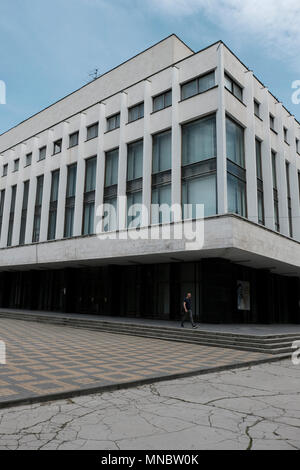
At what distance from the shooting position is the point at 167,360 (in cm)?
962

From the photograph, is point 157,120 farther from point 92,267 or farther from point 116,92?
point 92,267

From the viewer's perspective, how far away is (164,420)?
4.62m

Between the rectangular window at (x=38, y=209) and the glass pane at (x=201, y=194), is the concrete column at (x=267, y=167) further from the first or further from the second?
the rectangular window at (x=38, y=209)

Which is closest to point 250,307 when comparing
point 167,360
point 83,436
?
point 167,360

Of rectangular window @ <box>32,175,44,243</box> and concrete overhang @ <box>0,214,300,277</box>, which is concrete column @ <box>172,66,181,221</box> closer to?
concrete overhang @ <box>0,214,300,277</box>

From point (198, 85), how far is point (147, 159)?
520cm

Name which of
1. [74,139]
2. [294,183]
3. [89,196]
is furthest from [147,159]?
[294,183]

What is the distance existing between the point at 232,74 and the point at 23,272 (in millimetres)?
23506

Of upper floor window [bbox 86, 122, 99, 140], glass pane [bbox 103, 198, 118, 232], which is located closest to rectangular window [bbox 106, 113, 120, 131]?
upper floor window [bbox 86, 122, 99, 140]

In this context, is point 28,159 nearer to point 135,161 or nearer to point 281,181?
point 135,161

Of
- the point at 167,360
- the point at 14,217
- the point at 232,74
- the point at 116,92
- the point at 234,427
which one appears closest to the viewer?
the point at 234,427

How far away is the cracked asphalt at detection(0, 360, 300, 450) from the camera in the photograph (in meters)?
3.82

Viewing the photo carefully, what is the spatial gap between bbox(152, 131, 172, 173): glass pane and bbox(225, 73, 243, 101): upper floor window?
4.28 meters
